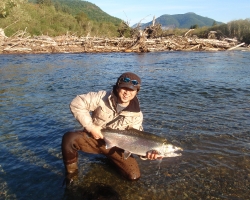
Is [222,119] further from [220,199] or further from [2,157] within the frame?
[2,157]

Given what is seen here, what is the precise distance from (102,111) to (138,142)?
79cm

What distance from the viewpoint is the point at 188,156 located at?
510 centimetres

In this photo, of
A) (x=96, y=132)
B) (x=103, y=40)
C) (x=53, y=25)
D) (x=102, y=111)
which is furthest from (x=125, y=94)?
(x=53, y=25)

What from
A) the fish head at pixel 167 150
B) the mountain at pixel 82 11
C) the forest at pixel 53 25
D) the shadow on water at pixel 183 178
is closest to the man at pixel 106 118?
the fish head at pixel 167 150

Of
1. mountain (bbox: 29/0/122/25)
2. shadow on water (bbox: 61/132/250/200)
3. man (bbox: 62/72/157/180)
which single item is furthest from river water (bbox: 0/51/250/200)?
mountain (bbox: 29/0/122/25)

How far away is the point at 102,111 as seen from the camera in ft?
13.3

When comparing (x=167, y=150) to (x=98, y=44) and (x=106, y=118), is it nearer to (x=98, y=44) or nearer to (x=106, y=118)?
(x=106, y=118)

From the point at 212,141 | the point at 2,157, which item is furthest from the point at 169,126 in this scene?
the point at 2,157

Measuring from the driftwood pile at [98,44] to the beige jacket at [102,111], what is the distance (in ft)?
80.4

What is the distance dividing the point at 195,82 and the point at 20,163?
9.69 m

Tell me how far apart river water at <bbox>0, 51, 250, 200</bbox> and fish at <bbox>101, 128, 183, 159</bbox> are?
730mm

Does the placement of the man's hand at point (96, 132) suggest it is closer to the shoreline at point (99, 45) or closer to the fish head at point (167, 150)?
the fish head at point (167, 150)

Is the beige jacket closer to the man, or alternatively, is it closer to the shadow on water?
the man

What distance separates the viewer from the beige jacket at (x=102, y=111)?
3.91m
